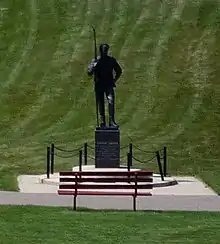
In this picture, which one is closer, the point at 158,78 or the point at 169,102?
the point at 169,102

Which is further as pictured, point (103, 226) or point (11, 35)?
point (11, 35)

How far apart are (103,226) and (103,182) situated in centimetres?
330

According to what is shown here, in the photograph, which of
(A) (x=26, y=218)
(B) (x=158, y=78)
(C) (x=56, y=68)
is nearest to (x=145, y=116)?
(B) (x=158, y=78)

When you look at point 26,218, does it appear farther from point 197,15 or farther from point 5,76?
point 197,15

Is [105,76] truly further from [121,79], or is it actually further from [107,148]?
[121,79]

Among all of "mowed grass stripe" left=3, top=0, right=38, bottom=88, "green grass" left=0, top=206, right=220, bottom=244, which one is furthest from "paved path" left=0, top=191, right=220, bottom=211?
"mowed grass stripe" left=3, top=0, right=38, bottom=88

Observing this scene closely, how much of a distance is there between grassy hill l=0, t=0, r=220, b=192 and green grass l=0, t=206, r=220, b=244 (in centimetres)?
934

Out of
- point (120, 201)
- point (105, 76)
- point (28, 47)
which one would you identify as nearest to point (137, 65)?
point (28, 47)

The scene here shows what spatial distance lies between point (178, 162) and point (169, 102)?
12926 millimetres

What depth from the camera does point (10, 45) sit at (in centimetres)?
5212

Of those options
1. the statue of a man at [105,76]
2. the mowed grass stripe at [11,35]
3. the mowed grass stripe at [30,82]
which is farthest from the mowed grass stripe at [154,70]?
the statue of a man at [105,76]

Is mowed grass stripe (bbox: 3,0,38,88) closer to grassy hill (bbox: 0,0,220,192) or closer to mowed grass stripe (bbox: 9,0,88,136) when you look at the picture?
grassy hill (bbox: 0,0,220,192)

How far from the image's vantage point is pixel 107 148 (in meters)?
25.3

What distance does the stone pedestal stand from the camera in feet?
82.9
